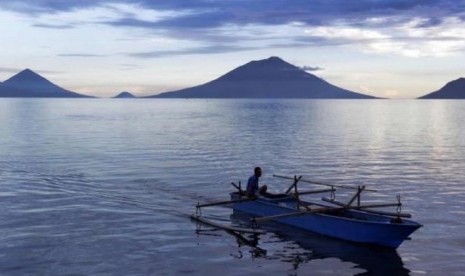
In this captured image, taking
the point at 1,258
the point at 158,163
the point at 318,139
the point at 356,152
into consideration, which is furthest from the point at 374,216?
the point at 318,139

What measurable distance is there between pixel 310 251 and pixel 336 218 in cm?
217

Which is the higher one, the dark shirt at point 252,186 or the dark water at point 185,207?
the dark shirt at point 252,186

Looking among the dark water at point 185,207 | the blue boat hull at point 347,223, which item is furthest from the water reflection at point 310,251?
the blue boat hull at point 347,223

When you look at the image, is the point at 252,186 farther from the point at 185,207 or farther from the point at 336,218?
the point at 336,218

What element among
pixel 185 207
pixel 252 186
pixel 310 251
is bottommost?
pixel 310 251

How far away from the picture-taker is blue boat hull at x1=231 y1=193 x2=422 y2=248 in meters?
23.4

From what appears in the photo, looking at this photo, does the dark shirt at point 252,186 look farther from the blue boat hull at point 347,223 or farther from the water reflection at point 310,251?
the water reflection at point 310,251

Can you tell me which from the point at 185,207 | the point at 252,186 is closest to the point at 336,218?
the point at 252,186

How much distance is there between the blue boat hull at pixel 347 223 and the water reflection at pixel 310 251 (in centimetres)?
33

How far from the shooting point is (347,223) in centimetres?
2475

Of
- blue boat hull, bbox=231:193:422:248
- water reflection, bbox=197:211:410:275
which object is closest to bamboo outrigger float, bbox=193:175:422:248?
blue boat hull, bbox=231:193:422:248

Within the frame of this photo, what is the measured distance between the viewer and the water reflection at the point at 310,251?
2234 cm

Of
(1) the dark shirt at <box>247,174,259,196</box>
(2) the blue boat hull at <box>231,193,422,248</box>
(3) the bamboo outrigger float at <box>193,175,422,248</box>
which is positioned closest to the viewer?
(2) the blue boat hull at <box>231,193,422,248</box>

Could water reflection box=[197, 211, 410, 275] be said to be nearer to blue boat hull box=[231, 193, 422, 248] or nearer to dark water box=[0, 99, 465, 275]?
dark water box=[0, 99, 465, 275]
